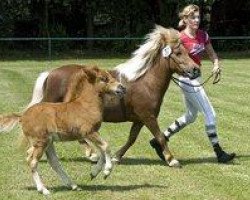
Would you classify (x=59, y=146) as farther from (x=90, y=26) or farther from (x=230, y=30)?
(x=230, y=30)

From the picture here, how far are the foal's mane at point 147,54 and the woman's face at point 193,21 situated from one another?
0.99 feet

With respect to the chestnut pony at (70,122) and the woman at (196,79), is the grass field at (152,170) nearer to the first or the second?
the woman at (196,79)

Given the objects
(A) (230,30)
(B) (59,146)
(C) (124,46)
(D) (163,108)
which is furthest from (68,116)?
(A) (230,30)

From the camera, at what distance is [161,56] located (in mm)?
9586

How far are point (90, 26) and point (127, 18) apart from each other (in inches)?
81.4

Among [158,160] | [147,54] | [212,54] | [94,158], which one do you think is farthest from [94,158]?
[212,54]

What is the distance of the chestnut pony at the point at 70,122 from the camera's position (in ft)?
24.6

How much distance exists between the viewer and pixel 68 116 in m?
7.59

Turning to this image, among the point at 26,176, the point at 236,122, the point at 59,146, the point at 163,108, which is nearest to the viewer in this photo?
the point at 26,176

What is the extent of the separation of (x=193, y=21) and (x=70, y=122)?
2.91 metres

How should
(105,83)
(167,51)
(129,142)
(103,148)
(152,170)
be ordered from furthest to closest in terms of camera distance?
(129,142) < (167,51) < (152,170) < (105,83) < (103,148)

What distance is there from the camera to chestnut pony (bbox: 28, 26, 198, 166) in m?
9.41

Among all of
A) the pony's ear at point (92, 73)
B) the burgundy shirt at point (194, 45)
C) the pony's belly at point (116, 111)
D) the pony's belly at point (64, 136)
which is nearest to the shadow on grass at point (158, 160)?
the pony's belly at point (116, 111)

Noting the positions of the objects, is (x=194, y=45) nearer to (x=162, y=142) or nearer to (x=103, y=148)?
(x=162, y=142)
